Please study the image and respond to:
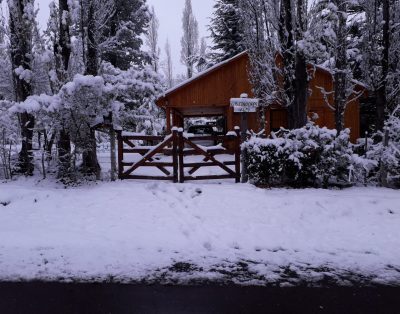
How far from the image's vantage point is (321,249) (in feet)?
19.4

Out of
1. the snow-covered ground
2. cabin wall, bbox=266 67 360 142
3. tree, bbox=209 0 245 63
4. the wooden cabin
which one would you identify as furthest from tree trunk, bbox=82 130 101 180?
tree, bbox=209 0 245 63

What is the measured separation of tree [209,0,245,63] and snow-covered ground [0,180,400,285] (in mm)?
21212

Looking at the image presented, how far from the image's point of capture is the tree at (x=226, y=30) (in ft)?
92.1

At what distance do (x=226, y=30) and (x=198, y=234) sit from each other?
24.6 metres

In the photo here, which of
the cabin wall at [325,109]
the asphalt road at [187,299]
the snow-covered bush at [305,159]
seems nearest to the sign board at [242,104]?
the snow-covered bush at [305,159]

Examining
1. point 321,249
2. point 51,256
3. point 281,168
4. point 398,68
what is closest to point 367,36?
point 398,68

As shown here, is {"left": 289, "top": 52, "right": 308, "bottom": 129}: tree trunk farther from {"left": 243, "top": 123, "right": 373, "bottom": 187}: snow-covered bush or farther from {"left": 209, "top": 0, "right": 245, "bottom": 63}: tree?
{"left": 209, "top": 0, "right": 245, "bottom": 63}: tree

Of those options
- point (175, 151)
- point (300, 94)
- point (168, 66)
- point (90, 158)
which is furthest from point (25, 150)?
point (168, 66)

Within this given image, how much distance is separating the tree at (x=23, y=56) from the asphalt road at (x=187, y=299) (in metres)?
7.09

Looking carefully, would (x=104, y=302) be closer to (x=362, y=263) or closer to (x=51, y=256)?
(x=51, y=256)

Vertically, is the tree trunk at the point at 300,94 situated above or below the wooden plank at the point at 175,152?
above

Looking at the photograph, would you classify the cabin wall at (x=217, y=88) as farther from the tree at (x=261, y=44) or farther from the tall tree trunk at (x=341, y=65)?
the tall tree trunk at (x=341, y=65)

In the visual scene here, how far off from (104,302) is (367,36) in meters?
12.2

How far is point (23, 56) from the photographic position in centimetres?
1113
